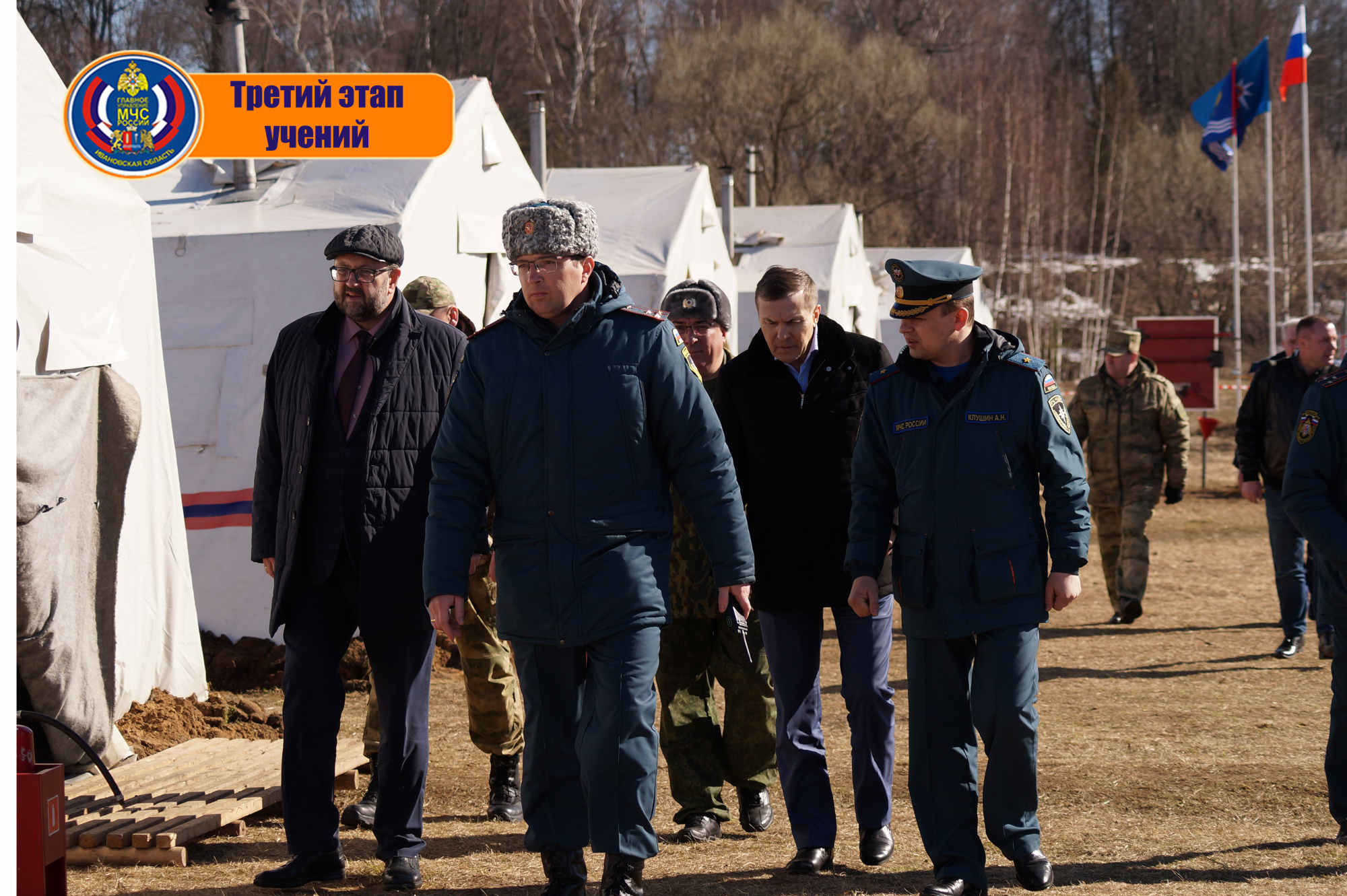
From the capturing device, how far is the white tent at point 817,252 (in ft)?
69.6

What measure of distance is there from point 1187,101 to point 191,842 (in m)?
58.4

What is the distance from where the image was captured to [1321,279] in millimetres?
42094

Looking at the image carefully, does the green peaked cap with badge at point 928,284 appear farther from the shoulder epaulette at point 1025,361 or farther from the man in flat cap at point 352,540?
the man in flat cap at point 352,540

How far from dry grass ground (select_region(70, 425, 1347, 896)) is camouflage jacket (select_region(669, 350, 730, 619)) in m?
0.75

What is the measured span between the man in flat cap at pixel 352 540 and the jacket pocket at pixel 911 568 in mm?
1386

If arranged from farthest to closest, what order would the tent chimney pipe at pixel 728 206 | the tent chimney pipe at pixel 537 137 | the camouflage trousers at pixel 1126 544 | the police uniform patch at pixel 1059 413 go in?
the tent chimney pipe at pixel 728 206, the tent chimney pipe at pixel 537 137, the camouflage trousers at pixel 1126 544, the police uniform patch at pixel 1059 413

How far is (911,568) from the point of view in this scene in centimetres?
381

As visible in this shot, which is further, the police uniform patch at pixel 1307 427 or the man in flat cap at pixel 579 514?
the police uniform patch at pixel 1307 427

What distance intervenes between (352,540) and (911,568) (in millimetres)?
1603

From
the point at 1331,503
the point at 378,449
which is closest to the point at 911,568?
the point at 1331,503

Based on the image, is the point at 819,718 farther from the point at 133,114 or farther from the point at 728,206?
the point at 728,206

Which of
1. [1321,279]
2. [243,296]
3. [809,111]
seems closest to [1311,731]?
[243,296]

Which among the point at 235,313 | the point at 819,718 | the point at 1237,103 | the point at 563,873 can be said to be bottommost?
the point at 563,873

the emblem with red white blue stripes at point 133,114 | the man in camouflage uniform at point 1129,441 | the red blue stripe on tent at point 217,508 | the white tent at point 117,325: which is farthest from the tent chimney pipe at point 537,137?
the white tent at point 117,325
